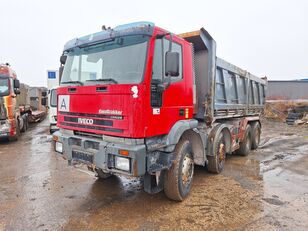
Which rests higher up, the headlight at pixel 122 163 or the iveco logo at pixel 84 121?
the iveco logo at pixel 84 121

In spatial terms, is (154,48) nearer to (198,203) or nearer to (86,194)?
(198,203)

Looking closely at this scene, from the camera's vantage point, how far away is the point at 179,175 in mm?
3855

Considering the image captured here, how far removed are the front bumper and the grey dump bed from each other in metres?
2.14

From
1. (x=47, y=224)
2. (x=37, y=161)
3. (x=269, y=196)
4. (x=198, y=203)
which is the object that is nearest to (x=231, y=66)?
(x=269, y=196)

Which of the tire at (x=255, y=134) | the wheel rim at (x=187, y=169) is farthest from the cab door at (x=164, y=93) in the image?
the tire at (x=255, y=134)

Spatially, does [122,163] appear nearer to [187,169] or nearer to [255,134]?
[187,169]

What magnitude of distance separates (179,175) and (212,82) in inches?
82.4

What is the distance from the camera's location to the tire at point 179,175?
12.4 ft

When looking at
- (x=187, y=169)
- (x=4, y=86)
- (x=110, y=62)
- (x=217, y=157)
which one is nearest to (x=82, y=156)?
(x=110, y=62)

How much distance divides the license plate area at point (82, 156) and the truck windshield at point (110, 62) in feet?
3.52

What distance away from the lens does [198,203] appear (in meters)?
3.99

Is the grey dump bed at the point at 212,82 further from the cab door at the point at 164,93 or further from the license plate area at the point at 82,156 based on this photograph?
the license plate area at the point at 82,156

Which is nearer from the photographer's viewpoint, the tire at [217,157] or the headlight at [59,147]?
the headlight at [59,147]

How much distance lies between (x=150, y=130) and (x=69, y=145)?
145cm
